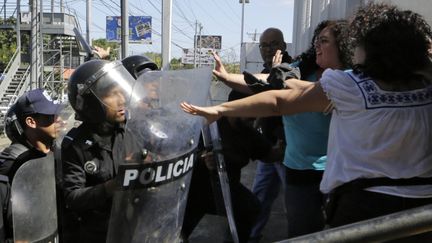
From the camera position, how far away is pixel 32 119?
228 cm

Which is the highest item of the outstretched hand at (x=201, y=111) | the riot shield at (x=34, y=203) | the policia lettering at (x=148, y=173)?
the outstretched hand at (x=201, y=111)

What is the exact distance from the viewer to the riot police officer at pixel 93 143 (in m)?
2.05

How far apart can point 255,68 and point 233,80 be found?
14.9 m

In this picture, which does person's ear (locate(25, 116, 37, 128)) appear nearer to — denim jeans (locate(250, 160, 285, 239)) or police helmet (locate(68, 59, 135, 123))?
police helmet (locate(68, 59, 135, 123))

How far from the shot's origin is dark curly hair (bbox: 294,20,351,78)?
2.46m

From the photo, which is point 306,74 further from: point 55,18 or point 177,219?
point 55,18

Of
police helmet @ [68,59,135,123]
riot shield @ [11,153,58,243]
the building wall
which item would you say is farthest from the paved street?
riot shield @ [11,153,58,243]

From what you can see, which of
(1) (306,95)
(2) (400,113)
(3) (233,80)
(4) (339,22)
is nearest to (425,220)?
(2) (400,113)

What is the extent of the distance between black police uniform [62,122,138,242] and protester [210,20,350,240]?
93cm

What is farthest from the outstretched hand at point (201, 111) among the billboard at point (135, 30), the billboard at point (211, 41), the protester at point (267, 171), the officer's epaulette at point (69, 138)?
the billboard at point (211, 41)

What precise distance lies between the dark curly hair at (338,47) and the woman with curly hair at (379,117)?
0.39 meters

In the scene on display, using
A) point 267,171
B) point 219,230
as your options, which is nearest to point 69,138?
point 267,171

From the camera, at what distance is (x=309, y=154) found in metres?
2.78

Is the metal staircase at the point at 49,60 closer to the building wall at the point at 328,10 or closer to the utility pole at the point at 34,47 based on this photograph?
the utility pole at the point at 34,47
